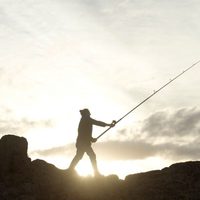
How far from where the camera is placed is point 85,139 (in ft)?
73.3

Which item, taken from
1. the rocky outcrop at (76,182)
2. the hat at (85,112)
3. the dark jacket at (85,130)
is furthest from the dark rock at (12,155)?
the hat at (85,112)

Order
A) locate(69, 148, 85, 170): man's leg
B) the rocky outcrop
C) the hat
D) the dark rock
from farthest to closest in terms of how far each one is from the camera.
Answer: the dark rock → the hat → locate(69, 148, 85, 170): man's leg → the rocky outcrop

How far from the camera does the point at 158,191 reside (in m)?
22.4

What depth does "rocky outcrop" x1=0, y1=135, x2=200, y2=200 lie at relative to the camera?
21.8 m

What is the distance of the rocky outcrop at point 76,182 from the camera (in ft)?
71.5

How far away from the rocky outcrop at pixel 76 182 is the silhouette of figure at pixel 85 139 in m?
0.69

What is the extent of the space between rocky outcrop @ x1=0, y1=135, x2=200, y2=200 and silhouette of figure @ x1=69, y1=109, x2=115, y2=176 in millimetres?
689

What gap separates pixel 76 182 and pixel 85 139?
6.59 feet

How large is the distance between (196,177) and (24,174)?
8.11 metres

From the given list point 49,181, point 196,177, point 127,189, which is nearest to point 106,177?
point 127,189

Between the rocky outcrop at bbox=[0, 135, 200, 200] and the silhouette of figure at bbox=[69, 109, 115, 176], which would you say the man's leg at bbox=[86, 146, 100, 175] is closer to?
the silhouette of figure at bbox=[69, 109, 115, 176]

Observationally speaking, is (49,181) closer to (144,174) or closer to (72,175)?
(72,175)

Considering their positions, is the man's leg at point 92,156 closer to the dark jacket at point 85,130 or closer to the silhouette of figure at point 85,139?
the silhouette of figure at point 85,139

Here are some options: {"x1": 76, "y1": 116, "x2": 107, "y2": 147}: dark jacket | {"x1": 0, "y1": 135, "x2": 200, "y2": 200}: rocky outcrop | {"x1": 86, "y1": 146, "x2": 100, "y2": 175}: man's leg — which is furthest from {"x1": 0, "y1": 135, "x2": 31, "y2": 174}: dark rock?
{"x1": 86, "y1": 146, "x2": 100, "y2": 175}: man's leg
